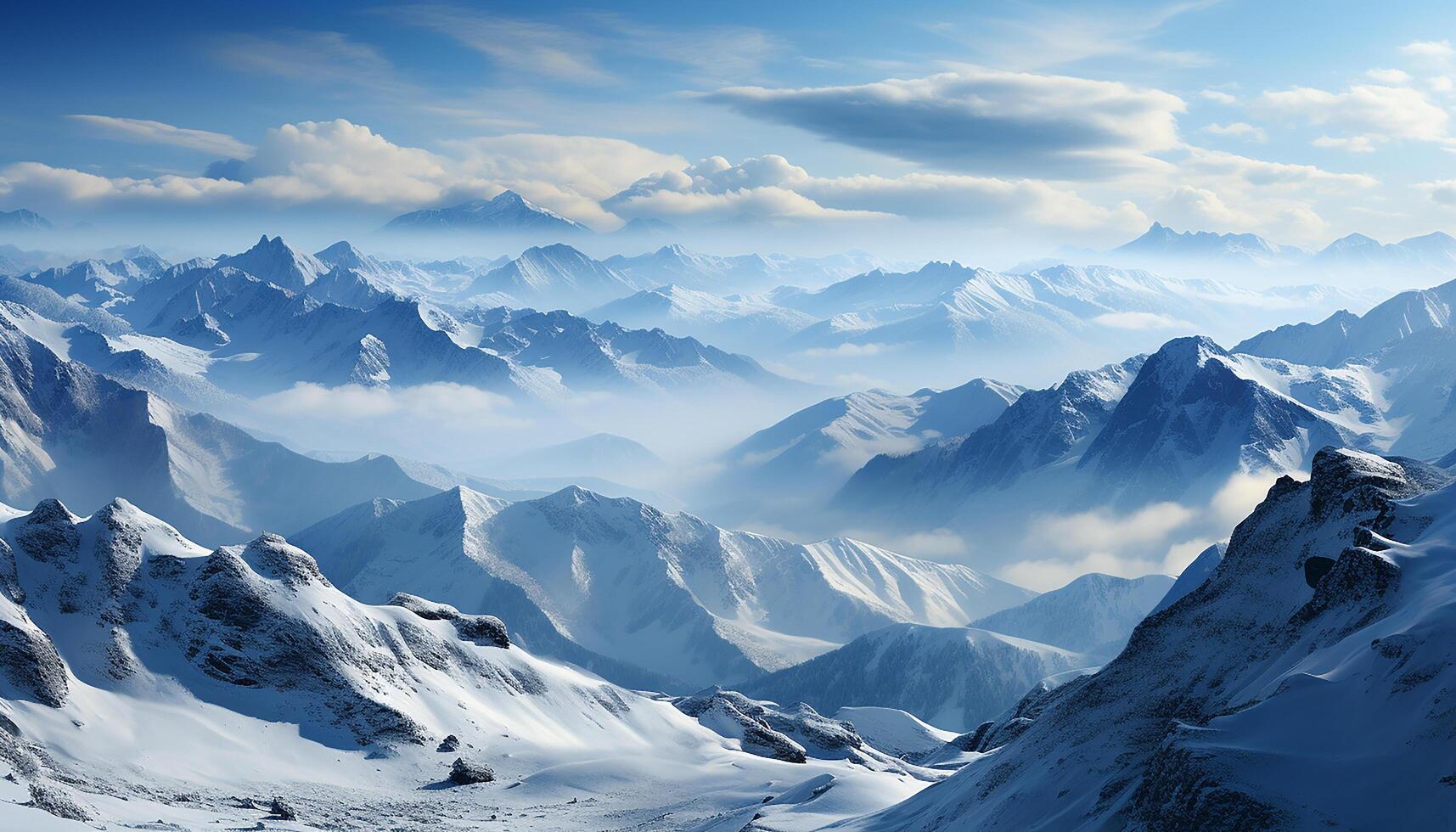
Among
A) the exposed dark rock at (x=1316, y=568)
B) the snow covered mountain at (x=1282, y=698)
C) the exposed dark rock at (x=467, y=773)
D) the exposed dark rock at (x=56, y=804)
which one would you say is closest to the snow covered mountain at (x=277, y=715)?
the exposed dark rock at (x=467, y=773)

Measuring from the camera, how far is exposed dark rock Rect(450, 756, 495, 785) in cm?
12519

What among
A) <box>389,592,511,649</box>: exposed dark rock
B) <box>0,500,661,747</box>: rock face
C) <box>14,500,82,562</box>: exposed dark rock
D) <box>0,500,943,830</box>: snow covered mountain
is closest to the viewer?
<box>0,500,943,830</box>: snow covered mountain

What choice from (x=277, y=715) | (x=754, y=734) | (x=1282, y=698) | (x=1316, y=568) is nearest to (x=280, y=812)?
(x=277, y=715)

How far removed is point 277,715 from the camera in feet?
414

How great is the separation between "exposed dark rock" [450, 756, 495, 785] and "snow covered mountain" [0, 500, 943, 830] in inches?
11.9

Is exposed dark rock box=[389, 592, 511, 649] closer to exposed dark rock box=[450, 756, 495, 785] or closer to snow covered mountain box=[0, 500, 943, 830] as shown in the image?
snow covered mountain box=[0, 500, 943, 830]

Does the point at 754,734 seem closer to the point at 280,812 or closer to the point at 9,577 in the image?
the point at 280,812

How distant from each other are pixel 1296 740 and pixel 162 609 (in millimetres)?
124484

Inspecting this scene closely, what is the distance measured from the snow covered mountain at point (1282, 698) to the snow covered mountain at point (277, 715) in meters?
35.0

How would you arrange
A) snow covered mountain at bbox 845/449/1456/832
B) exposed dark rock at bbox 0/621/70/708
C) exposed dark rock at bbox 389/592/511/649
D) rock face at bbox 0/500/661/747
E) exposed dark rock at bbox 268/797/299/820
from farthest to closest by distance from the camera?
exposed dark rock at bbox 389/592/511/649, rock face at bbox 0/500/661/747, exposed dark rock at bbox 0/621/70/708, exposed dark rock at bbox 268/797/299/820, snow covered mountain at bbox 845/449/1456/832

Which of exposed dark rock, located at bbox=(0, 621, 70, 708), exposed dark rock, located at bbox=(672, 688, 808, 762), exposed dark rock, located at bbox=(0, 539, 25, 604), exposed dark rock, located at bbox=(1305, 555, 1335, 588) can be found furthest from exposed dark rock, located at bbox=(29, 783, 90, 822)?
exposed dark rock, located at bbox=(672, 688, 808, 762)

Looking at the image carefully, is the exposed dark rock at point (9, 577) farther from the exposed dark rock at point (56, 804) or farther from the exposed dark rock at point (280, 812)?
the exposed dark rock at point (56, 804)

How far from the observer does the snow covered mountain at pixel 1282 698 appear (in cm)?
4878

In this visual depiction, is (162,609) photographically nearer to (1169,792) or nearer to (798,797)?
(798,797)
